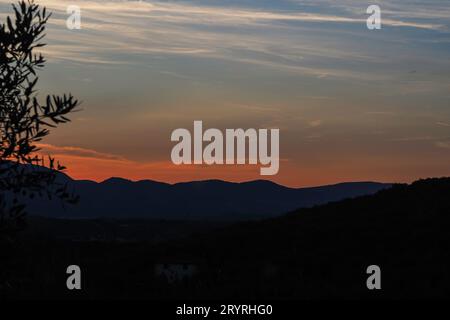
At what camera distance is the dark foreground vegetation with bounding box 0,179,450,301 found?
35.7 m

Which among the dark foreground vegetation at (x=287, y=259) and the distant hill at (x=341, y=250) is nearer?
the dark foreground vegetation at (x=287, y=259)

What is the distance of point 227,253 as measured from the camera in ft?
171

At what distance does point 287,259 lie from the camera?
157 ft

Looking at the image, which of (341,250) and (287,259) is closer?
(287,259)

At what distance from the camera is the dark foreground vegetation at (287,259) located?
35688 mm

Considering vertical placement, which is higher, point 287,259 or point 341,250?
point 341,250

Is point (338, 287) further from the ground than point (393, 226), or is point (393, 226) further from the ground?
point (393, 226)

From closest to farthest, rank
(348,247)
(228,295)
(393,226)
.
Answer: (228,295) < (348,247) < (393,226)

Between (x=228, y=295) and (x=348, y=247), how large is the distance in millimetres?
18948

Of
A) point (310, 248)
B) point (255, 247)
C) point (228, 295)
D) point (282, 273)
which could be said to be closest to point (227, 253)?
point (255, 247)

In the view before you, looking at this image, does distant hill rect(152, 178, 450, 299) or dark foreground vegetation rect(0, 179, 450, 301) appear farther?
distant hill rect(152, 178, 450, 299)
